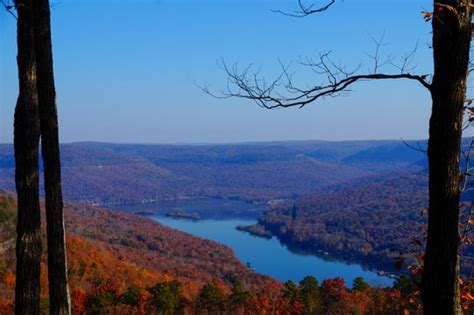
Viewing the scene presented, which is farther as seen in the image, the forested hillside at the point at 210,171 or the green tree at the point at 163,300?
the forested hillside at the point at 210,171

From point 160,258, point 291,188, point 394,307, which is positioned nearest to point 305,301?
point 394,307

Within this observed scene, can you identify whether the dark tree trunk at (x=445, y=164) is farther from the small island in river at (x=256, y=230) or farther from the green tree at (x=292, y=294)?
the small island in river at (x=256, y=230)

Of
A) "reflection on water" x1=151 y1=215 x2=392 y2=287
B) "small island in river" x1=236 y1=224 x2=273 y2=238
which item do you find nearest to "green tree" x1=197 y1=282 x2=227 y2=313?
"reflection on water" x1=151 y1=215 x2=392 y2=287

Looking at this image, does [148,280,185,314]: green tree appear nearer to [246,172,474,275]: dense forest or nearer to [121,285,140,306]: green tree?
[121,285,140,306]: green tree

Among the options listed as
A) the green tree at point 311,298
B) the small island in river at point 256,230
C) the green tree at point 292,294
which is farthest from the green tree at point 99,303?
the small island in river at point 256,230

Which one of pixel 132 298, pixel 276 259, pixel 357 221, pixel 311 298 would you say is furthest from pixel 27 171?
pixel 357 221

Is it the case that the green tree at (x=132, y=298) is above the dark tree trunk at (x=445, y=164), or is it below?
below

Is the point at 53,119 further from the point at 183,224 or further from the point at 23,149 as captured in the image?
the point at 183,224
